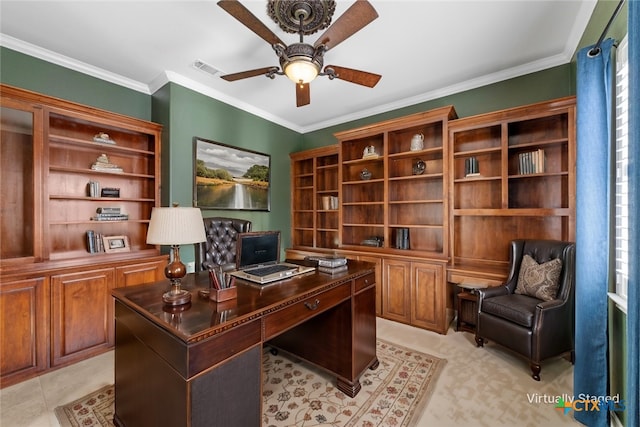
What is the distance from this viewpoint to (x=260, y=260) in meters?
1.93

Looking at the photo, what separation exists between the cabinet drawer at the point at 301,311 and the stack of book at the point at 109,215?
256cm

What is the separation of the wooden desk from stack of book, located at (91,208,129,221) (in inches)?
67.7

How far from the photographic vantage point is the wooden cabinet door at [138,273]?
2.72 metres

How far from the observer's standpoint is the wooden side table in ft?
9.72

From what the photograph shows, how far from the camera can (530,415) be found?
1.75 meters

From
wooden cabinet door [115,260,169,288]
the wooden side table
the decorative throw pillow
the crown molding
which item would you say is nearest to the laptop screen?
wooden cabinet door [115,260,169,288]

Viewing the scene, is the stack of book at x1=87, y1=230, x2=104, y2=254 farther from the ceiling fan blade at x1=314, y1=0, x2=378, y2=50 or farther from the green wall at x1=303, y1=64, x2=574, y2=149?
the green wall at x1=303, y1=64, x2=574, y2=149

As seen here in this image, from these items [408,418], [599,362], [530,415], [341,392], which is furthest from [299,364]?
[599,362]

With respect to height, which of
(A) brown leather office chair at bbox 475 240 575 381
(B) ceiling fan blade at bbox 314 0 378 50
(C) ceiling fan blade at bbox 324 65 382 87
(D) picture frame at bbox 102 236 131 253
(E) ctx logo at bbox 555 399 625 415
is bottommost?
(E) ctx logo at bbox 555 399 625 415

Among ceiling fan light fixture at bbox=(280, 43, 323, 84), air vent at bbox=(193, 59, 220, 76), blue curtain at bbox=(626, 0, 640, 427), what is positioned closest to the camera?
blue curtain at bbox=(626, 0, 640, 427)

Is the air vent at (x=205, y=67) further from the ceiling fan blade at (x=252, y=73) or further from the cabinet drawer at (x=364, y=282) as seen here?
the cabinet drawer at (x=364, y=282)

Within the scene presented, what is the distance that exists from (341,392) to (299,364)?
511mm

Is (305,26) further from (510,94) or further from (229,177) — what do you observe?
(510,94)

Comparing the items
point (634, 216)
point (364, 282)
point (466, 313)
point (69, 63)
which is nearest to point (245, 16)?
point (364, 282)
